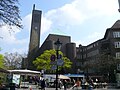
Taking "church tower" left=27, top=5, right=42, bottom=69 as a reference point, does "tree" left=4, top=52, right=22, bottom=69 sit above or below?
below

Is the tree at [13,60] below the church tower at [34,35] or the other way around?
below

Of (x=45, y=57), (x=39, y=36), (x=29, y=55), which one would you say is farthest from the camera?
(x=39, y=36)

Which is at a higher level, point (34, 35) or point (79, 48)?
point (34, 35)

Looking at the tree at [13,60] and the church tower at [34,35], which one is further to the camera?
the church tower at [34,35]

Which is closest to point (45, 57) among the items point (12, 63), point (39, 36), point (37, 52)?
point (12, 63)

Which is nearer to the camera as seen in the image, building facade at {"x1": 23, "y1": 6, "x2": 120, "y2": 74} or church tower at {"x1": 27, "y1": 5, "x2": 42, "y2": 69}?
building facade at {"x1": 23, "y1": 6, "x2": 120, "y2": 74}

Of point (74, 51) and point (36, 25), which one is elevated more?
point (36, 25)

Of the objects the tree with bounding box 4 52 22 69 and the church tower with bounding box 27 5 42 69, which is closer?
the tree with bounding box 4 52 22 69

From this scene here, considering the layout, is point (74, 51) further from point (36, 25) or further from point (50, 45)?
point (36, 25)

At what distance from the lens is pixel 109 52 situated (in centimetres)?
7606

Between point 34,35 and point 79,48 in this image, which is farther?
point 34,35

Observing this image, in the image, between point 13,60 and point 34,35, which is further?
point 34,35

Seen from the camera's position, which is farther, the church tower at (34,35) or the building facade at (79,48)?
the church tower at (34,35)

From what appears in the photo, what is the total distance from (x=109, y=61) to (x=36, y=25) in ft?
241
